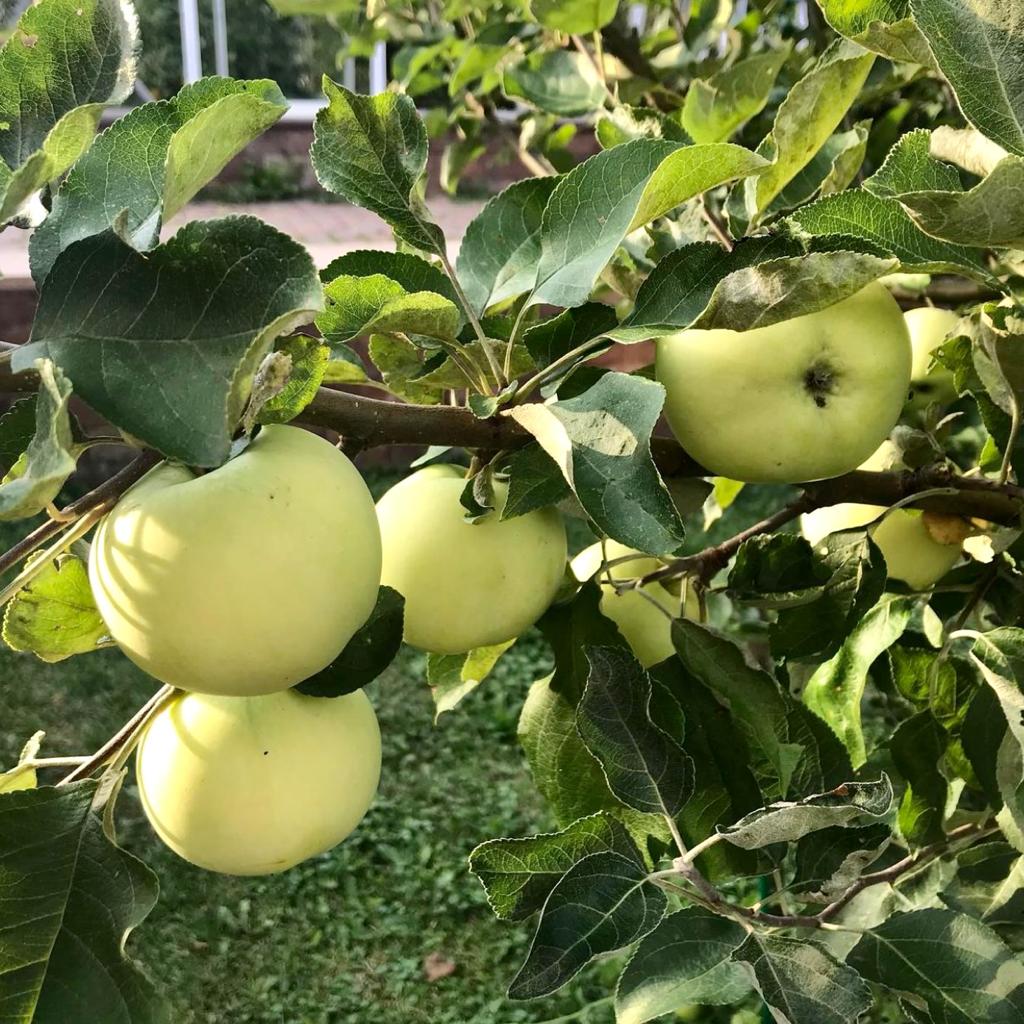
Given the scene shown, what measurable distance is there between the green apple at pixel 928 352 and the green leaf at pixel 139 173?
1.72 feet

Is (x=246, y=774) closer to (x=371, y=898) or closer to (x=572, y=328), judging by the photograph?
(x=572, y=328)

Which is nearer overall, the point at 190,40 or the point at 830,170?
the point at 830,170

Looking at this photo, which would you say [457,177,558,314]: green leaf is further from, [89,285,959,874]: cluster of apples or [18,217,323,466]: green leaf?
[18,217,323,466]: green leaf

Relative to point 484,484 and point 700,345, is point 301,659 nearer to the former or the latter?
point 484,484

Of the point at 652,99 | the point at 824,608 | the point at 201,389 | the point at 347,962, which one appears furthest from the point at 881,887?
the point at 347,962

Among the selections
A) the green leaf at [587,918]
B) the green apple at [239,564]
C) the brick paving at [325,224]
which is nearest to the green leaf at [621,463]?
the green apple at [239,564]

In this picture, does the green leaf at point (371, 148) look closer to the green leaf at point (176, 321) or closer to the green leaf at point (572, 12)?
the green leaf at point (176, 321)

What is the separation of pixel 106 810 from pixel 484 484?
284 millimetres

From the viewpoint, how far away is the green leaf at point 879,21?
1.68ft

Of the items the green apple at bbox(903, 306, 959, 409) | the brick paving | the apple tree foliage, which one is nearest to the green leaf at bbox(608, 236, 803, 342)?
the apple tree foliage

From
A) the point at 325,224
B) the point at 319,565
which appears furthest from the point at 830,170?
the point at 325,224

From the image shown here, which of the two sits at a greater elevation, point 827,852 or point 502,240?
point 502,240

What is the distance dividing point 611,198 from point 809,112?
0.12 meters

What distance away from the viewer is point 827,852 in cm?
67
